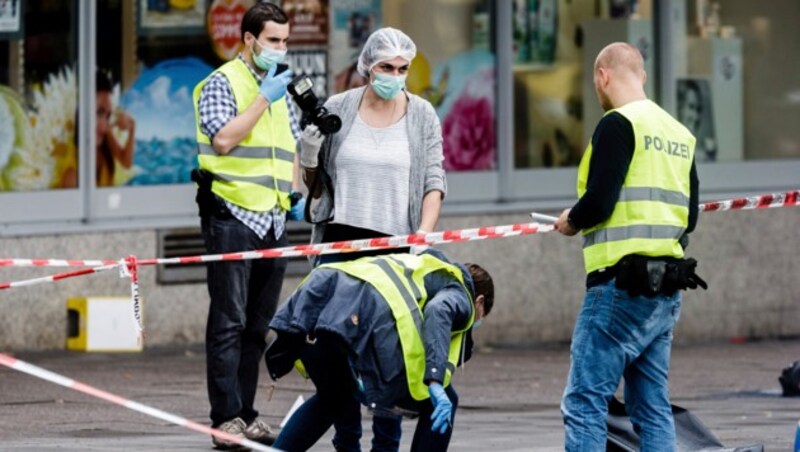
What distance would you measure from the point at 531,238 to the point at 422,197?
252 inches

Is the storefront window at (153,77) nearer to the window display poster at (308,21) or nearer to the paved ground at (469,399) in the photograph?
the window display poster at (308,21)

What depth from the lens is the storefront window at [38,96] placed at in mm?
13203

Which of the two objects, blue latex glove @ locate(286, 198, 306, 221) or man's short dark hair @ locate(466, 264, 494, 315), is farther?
blue latex glove @ locate(286, 198, 306, 221)

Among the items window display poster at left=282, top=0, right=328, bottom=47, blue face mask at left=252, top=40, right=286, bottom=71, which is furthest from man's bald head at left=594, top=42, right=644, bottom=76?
window display poster at left=282, top=0, right=328, bottom=47

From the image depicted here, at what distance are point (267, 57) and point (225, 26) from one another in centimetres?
457

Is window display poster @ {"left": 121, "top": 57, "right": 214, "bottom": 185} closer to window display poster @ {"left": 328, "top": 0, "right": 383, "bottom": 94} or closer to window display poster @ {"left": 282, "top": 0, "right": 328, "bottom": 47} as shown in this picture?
window display poster @ {"left": 282, "top": 0, "right": 328, "bottom": 47}

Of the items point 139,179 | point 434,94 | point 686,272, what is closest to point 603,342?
point 686,272

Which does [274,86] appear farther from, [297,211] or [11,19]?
[11,19]

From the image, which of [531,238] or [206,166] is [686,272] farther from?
[531,238]

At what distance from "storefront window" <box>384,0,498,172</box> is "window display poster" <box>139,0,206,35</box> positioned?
163 centimetres

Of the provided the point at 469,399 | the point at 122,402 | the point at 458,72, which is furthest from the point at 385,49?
the point at 458,72

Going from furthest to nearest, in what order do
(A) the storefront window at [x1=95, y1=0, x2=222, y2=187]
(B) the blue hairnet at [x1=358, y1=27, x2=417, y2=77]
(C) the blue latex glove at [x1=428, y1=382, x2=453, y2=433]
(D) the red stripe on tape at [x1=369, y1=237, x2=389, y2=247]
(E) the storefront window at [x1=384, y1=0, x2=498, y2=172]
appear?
(E) the storefront window at [x1=384, y1=0, x2=498, y2=172] < (A) the storefront window at [x1=95, y1=0, x2=222, y2=187] < (B) the blue hairnet at [x1=358, y1=27, x2=417, y2=77] < (D) the red stripe on tape at [x1=369, y1=237, x2=389, y2=247] < (C) the blue latex glove at [x1=428, y1=382, x2=453, y2=433]

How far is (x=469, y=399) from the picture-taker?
11773mm

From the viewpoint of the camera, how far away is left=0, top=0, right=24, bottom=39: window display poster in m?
13.2
